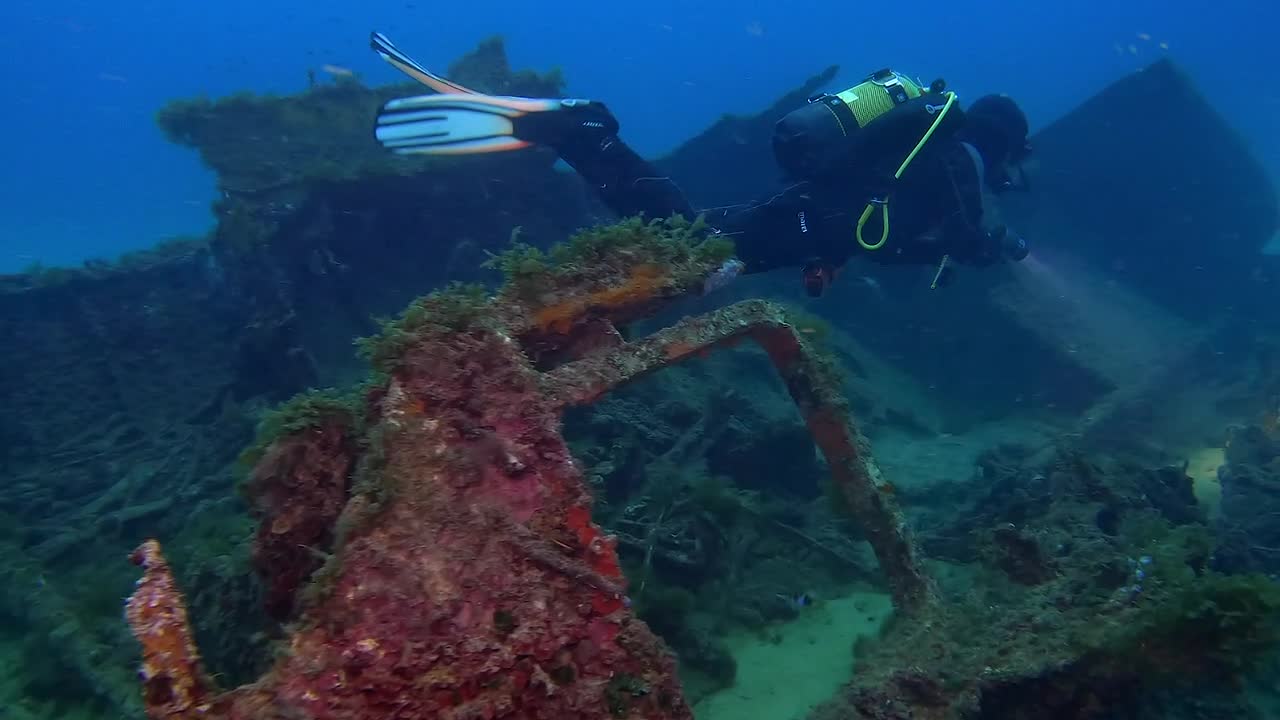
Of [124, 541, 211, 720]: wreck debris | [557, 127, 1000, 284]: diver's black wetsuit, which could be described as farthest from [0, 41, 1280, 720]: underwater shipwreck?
[557, 127, 1000, 284]: diver's black wetsuit

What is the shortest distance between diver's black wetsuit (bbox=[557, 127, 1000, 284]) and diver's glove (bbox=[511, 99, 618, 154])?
0.51ft

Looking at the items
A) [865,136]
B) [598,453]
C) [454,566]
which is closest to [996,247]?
[865,136]

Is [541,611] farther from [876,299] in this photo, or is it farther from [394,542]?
[876,299]

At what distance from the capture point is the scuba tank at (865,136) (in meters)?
6.75

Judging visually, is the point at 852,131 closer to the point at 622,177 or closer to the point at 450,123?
the point at 622,177

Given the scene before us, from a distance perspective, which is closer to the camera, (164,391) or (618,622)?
(618,622)

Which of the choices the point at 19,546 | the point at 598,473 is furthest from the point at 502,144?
the point at 19,546

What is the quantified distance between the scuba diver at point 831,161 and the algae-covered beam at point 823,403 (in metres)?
3.18

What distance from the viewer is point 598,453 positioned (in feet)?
23.5

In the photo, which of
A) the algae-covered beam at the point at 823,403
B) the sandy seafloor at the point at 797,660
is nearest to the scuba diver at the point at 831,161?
the algae-covered beam at the point at 823,403

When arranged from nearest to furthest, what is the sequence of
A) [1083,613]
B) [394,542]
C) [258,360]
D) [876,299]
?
1. [394,542]
2. [1083,613]
3. [258,360]
4. [876,299]

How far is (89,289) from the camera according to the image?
964 cm

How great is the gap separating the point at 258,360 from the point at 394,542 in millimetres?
8182

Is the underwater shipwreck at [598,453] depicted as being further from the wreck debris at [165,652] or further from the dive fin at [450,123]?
the dive fin at [450,123]
